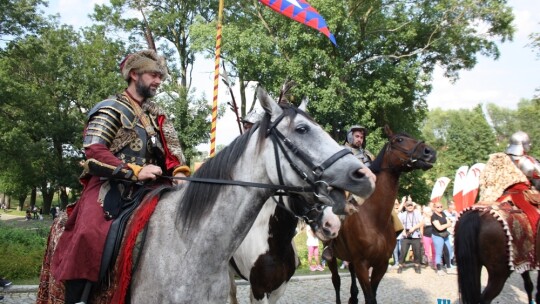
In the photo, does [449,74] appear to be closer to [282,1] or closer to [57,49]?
[282,1]

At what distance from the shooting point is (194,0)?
103 feet

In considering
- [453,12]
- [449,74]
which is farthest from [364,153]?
[449,74]

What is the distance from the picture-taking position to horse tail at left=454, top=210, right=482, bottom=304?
633 cm

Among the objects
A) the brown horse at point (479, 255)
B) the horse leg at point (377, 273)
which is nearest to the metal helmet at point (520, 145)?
the brown horse at point (479, 255)

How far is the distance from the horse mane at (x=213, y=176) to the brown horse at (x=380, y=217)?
3712 millimetres

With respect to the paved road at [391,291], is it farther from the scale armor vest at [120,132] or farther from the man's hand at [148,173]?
the man's hand at [148,173]

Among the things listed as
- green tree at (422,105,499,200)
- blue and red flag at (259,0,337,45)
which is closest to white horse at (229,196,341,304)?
blue and red flag at (259,0,337,45)

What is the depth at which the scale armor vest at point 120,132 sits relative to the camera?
3.11 metres

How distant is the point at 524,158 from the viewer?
676 centimetres

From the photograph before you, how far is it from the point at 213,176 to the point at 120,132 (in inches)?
32.7

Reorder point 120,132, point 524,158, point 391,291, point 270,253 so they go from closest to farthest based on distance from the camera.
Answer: point 120,132, point 270,253, point 524,158, point 391,291

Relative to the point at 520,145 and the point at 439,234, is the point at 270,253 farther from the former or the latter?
the point at 439,234

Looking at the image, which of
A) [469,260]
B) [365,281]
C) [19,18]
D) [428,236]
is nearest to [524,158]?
[469,260]

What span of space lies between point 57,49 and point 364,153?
111 ft
